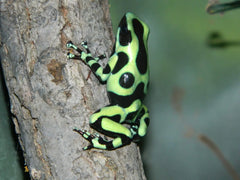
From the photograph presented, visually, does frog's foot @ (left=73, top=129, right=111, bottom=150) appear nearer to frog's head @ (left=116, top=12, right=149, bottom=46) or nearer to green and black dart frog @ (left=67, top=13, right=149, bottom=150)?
green and black dart frog @ (left=67, top=13, right=149, bottom=150)

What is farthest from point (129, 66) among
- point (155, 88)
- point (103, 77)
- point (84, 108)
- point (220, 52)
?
point (220, 52)

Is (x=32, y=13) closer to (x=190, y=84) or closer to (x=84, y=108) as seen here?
(x=84, y=108)

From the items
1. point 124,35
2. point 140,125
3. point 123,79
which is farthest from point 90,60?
point 140,125

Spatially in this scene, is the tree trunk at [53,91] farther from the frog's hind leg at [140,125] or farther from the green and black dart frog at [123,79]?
the frog's hind leg at [140,125]

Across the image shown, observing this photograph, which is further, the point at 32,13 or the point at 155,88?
the point at 155,88

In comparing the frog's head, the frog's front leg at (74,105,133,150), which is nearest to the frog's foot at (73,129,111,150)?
the frog's front leg at (74,105,133,150)

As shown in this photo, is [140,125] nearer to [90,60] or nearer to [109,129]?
[109,129]
